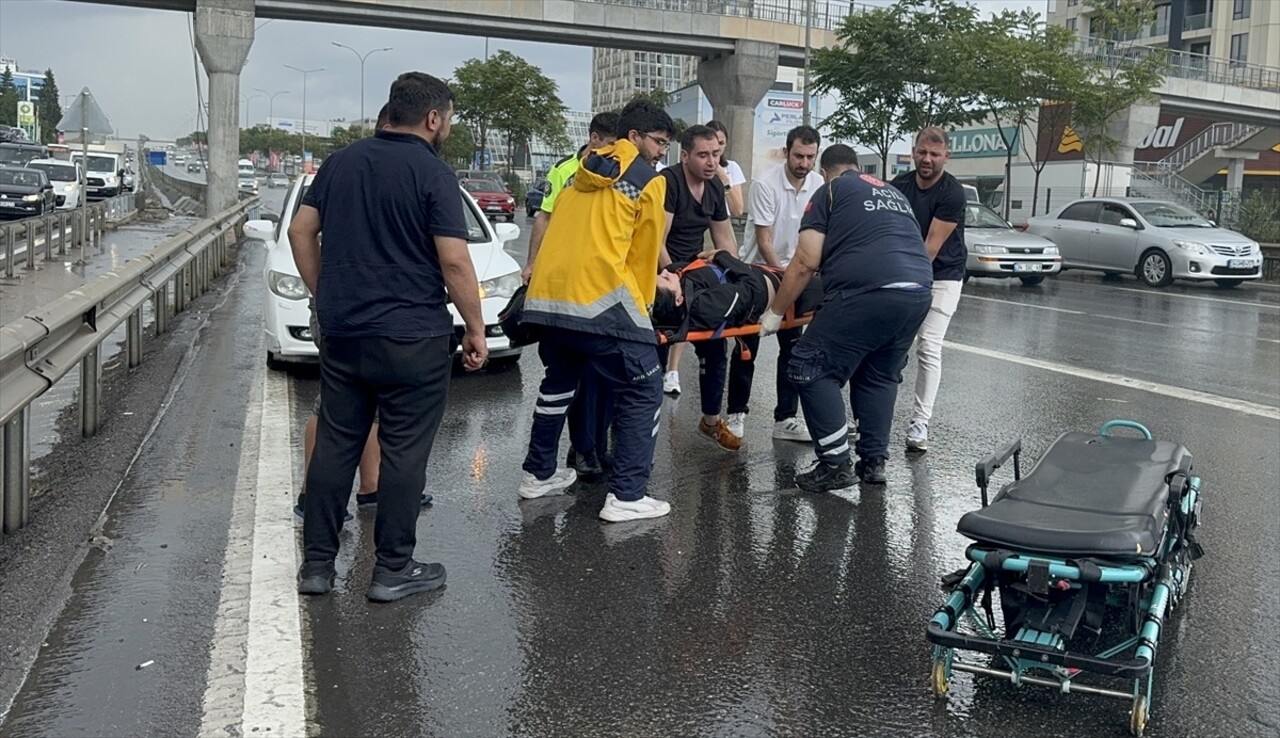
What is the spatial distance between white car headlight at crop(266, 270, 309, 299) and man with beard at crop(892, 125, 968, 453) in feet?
14.7

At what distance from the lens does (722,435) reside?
7.34m

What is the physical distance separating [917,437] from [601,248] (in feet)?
8.97

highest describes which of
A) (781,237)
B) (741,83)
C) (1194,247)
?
(741,83)

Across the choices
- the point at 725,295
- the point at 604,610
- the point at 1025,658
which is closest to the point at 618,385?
the point at 725,295

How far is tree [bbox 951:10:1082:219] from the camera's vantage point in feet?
99.7

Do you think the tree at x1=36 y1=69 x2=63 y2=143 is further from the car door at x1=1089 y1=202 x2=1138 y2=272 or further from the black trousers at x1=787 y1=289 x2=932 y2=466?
the black trousers at x1=787 y1=289 x2=932 y2=466

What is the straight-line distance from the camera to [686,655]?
4.19 m

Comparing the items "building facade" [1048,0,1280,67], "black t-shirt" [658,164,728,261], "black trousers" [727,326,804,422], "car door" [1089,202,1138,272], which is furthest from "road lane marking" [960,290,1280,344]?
"building facade" [1048,0,1280,67]

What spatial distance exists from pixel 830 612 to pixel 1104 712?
111cm

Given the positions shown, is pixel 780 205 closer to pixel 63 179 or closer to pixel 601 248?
pixel 601 248

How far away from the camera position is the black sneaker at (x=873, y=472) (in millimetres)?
6523

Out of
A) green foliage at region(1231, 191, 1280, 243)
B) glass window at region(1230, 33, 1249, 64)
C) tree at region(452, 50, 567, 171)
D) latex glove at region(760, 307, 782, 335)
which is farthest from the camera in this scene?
glass window at region(1230, 33, 1249, 64)

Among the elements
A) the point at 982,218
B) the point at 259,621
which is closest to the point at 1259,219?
the point at 982,218

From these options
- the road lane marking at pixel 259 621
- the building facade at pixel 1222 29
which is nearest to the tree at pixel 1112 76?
the road lane marking at pixel 259 621
